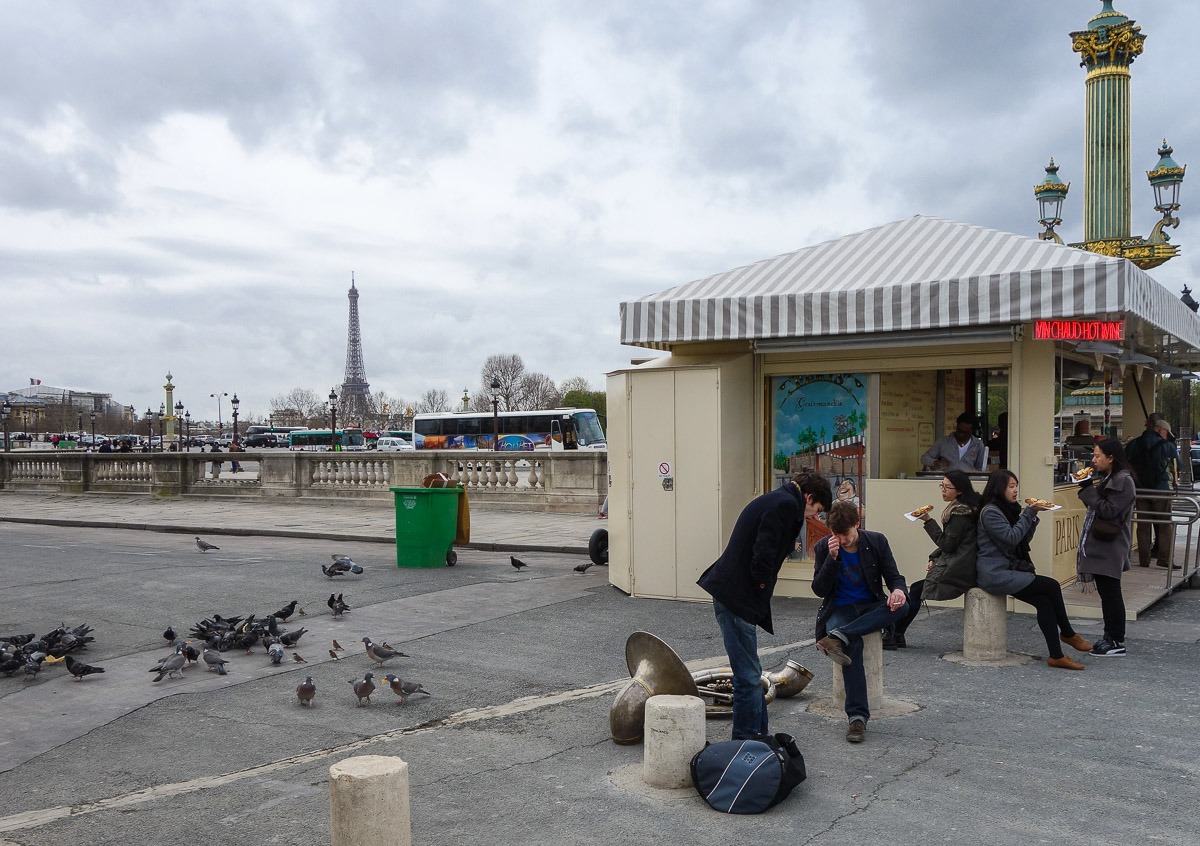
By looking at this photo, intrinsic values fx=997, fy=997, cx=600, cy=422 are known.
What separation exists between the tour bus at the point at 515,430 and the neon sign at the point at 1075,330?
37462 millimetres

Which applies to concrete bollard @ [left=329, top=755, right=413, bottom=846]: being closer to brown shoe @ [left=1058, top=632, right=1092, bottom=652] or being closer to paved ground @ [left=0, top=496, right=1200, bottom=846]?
paved ground @ [left=0, top=496, right=1200, bottom=846]

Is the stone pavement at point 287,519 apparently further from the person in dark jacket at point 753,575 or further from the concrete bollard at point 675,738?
the concrete bollard at point 675,738

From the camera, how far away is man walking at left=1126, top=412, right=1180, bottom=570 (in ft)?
40.8

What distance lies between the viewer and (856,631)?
619 centimetres

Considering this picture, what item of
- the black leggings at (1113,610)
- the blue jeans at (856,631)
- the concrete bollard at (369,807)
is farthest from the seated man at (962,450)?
the concrete bollard at (369,807)

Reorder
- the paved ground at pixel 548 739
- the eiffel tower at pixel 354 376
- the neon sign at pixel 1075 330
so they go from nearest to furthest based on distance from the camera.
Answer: the paved ground at pixel 548 739
the neon sign at pixel 1075 330
the eiffel tower at pixel 354 376

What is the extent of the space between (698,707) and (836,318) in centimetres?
622

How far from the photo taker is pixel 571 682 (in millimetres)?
7887

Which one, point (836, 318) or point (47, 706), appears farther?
point (836, 318)

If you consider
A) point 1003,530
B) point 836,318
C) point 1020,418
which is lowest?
point 1003,530

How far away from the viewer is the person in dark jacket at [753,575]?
5.45m

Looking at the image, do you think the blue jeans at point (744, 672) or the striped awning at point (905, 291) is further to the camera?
the striped awning at point (905, 291)

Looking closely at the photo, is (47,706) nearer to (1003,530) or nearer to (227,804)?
(227,804)

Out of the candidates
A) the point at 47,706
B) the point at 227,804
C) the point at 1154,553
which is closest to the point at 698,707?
the point at 227,804
